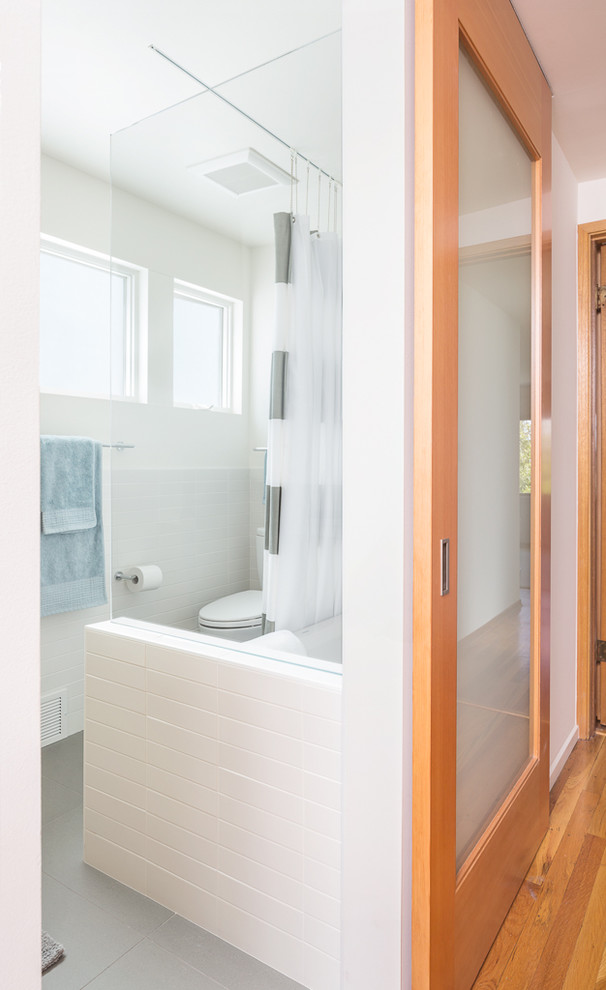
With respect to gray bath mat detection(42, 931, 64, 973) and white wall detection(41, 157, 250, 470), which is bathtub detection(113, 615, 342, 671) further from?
gray bath mat detection(42, 931, 64, 973)

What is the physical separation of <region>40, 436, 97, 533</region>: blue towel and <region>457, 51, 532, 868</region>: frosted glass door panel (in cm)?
174

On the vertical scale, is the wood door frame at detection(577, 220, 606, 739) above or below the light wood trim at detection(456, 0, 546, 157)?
below

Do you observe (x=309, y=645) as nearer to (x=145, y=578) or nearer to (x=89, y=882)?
(x=145, y=578)

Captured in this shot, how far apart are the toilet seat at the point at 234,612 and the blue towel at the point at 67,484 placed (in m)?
1.02

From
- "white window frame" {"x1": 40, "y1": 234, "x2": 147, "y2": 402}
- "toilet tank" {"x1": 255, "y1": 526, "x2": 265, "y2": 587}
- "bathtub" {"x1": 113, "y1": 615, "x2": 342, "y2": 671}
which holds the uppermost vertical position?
"white window frame" {"x1": 40, "y1": 234, "x2": 147, "y2": 402}

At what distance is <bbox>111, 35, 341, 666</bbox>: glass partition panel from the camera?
62.3 inches

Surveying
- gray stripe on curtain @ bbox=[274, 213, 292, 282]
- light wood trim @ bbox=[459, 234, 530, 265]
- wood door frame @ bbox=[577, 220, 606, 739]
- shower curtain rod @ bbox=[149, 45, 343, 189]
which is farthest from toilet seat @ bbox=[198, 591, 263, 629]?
wood door frame @ bbox=[577, 220, 606, 739]

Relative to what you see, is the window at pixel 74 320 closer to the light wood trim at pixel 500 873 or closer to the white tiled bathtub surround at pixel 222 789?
the white tiled bathtub surround at pixel 222 789

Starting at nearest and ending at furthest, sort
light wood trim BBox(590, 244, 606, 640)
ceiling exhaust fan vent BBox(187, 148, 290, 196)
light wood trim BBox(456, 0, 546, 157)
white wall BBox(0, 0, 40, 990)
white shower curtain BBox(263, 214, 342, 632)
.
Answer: white wall BBox(0, 0, 40, 990) < light wood trim BBox(456, 0, 546, 157) < white shower curtain BBox(263, 214, 342, 632) < ceiling exhaust fan vent BBox(187, 148, 290, 196) < light wood trim BBox(590, 244, 606, 640)

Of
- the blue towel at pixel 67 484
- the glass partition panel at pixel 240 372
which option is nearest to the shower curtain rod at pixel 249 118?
the glass partition panel at pixel 240 372

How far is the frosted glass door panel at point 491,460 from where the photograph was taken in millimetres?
1318

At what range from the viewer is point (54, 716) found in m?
2.65

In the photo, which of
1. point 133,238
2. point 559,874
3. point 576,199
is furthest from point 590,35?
point 559,874

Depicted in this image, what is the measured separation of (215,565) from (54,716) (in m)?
1.38
